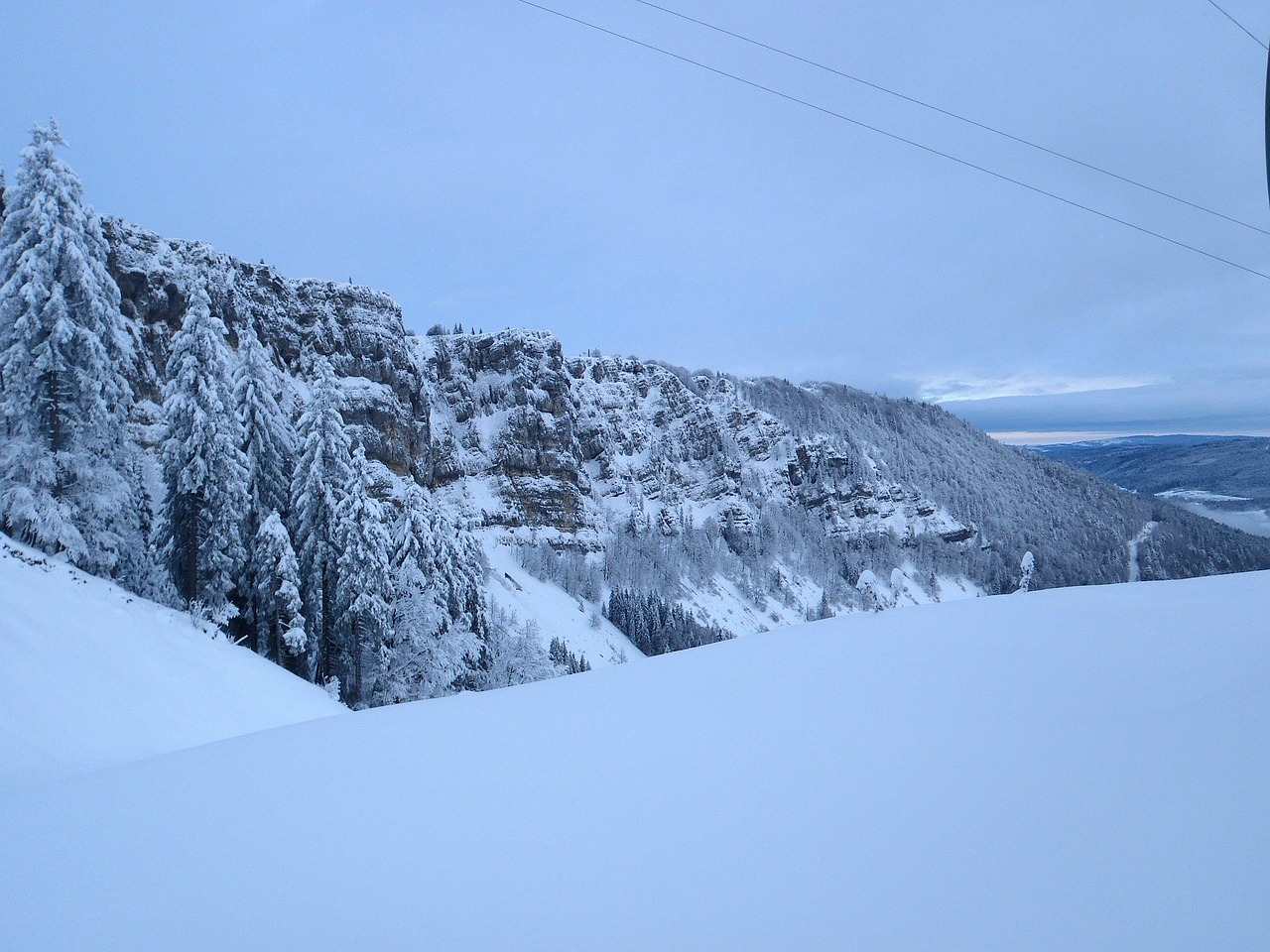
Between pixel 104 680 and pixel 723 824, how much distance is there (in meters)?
8.16

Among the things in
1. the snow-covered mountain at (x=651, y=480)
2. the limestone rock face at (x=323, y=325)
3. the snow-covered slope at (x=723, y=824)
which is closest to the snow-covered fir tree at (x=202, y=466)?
the snow-covered slope at (x=723, y=824)

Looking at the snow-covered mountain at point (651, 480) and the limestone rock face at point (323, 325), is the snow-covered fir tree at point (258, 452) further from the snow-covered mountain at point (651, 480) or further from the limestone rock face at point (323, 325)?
the limestone rock face at point (323, 325)

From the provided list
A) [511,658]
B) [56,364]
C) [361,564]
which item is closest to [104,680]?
[56,364]

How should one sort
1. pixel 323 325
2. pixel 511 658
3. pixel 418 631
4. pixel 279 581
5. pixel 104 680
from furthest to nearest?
1. pixel 323 325
2. pixel 511 658
3. pixel 418 631
4. pixel 279 581
5. pixel 104 680

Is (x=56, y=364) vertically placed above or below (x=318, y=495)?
above

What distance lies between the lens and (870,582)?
1176cm

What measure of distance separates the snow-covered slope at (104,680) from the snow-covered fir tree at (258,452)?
19.3ft

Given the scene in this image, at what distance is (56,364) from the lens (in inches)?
539

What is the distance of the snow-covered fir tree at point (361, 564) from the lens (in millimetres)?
18719

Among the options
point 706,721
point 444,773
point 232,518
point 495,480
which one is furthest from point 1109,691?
point 495,480

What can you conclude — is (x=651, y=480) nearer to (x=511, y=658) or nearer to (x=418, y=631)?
(x=511, y=658)

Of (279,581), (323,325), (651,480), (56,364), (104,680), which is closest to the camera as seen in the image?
(104,680)

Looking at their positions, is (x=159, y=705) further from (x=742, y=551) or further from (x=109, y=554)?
(x=742, y=551)

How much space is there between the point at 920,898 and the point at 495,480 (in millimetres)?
111430
